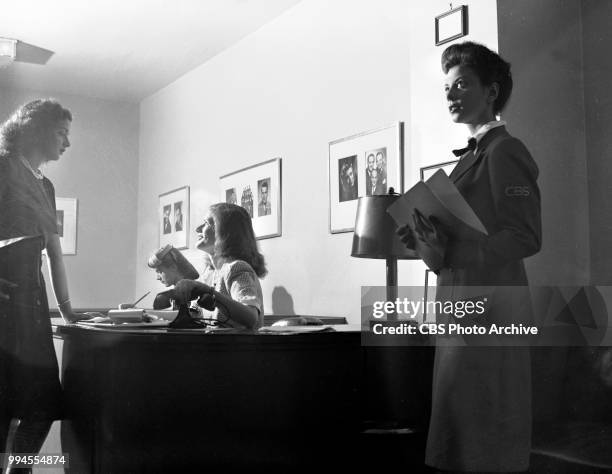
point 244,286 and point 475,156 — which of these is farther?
point 244,286

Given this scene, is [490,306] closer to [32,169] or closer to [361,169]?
[32,169]

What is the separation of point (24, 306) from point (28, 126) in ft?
1.40

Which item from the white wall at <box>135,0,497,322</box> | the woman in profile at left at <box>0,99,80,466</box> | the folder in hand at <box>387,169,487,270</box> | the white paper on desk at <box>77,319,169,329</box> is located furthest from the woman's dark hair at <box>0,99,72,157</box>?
the folder in hand at <box>387,169,487,270</box>

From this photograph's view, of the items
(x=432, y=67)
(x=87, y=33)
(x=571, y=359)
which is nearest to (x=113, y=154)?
(x=87, y=33)

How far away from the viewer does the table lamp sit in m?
2.16

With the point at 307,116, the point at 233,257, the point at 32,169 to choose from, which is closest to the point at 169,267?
the point at 233,257

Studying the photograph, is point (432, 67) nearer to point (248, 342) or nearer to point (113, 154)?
point (113, 154)

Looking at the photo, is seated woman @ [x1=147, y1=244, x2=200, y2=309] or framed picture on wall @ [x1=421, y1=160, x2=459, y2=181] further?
framed picture on wall @ [x1=421, y1=160, x2=459, y2=181]

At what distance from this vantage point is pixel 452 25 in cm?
220

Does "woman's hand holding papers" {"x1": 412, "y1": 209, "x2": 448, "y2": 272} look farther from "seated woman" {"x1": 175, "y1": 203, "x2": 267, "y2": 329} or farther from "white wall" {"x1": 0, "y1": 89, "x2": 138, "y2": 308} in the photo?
"white wall" {"x1": 0, "y1": 89, "x2": 138, "y2": 308}

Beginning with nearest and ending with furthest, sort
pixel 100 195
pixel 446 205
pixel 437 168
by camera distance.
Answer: pixel 446 205, pixel 100 195, pixel 437 168

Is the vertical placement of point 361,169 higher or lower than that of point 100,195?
higher

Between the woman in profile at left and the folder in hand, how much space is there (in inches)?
32.7

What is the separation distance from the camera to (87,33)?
2.11 meters
